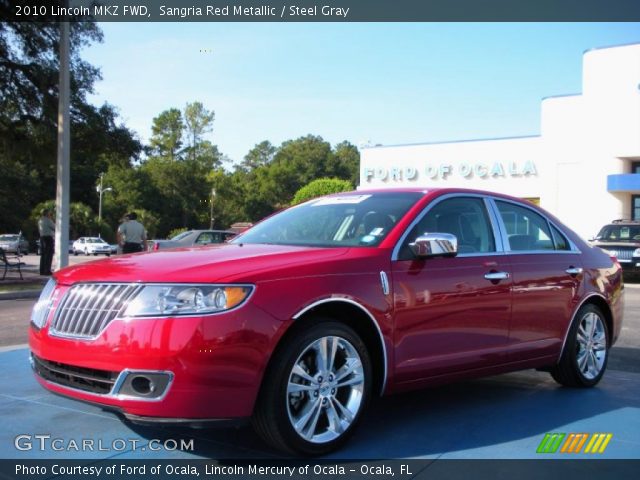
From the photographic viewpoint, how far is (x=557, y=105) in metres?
37.4

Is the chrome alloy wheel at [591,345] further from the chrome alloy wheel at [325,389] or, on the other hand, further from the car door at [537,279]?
the chrome alloy wheel at [325,389]

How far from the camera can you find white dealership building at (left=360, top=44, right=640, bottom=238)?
34844 millimetres

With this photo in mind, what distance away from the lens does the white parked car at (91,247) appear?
162ft

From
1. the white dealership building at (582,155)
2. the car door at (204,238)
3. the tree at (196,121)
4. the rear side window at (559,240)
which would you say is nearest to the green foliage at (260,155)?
the tree at (196,121)

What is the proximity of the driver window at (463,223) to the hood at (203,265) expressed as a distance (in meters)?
0.84

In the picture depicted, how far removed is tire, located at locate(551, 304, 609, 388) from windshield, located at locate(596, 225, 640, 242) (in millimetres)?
15800

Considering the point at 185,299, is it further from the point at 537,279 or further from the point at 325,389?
the point at 537,279

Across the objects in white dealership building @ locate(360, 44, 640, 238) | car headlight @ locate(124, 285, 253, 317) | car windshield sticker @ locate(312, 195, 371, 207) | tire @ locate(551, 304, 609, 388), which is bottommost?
tire @ locate(551, 304, 609, 388)

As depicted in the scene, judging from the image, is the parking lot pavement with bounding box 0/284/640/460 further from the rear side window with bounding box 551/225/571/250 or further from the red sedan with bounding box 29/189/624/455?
the rear side window with bounding box 551/225/571/250

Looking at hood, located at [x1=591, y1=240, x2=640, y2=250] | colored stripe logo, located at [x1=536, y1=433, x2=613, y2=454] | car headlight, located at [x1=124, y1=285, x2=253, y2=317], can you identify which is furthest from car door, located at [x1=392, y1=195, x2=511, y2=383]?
hood, located at [x1=591, y1=240, x2=640, y2=250]

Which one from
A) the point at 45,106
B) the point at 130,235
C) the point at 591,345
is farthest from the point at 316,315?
the point at 45,106

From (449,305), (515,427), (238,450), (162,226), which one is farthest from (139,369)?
(162,226)

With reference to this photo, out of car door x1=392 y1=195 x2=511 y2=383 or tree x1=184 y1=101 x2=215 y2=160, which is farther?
tree x1=184 y1=101 x2=215 y2=160

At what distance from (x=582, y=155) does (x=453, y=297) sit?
34.8 metres
